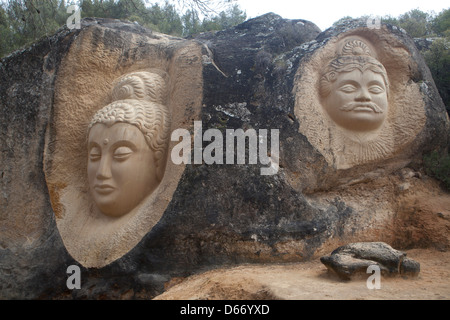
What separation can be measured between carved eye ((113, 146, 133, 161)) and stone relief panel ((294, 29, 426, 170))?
1.51 m

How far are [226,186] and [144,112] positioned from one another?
109 centimetres

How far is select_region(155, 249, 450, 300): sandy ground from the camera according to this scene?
2.17 metres

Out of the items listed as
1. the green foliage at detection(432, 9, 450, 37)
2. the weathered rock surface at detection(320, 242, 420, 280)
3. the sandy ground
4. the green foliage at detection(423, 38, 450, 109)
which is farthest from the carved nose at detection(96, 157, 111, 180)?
the green foliage at detection(432, 9, 450, 37)

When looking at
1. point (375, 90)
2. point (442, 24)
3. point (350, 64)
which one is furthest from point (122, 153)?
point (442, 24)

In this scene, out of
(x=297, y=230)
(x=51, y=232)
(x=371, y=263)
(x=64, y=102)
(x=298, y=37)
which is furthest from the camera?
(x=298, y=37)

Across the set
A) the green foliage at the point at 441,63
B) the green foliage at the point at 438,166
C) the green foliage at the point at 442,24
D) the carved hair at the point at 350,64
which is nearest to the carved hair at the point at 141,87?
the carved hair at the point at 350,64

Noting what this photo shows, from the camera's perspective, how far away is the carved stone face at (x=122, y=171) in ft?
11.3

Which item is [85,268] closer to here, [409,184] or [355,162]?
[355,162]

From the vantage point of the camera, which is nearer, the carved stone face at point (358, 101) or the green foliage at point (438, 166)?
the carved stone face at point (358, 101)

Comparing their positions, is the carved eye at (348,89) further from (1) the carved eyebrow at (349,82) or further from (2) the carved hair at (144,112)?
(2) the carved hair at (144,112)

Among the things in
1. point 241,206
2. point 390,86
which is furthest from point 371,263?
point 390,86

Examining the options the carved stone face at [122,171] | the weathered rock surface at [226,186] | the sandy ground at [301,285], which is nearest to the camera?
the sandy ground at [301,285]

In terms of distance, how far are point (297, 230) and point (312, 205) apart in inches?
11.3

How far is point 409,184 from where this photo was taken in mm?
3652
